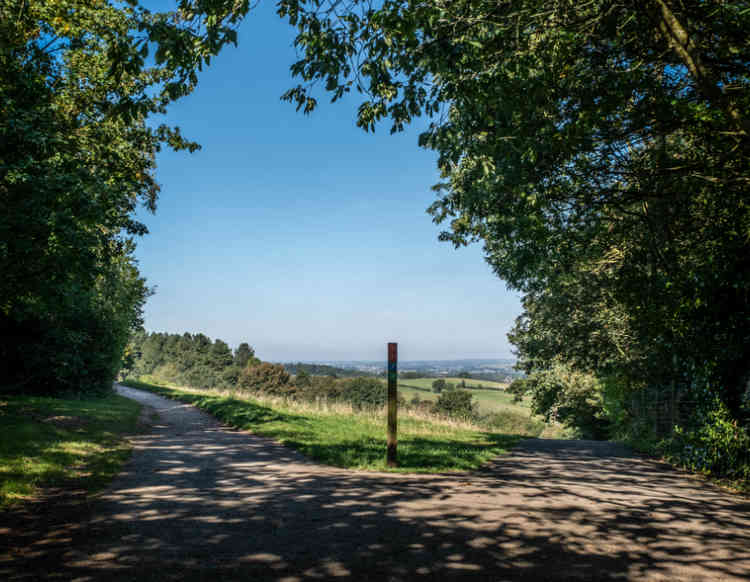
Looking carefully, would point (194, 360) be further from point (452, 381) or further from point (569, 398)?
point (569, 398)

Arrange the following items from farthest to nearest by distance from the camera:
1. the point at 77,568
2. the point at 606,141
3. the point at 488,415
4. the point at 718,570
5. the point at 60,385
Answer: the point at 488,415
the point at 60,385
the point at 606,141
the point at 718,570
the point at 77,568

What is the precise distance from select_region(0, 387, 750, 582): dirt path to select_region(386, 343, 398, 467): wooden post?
850mm

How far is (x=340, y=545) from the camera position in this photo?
3.69 meters

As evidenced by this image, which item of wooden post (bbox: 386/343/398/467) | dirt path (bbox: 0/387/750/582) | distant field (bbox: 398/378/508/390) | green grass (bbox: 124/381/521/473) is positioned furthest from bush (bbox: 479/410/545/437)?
dirt path (bbox: 0/387/750/582)

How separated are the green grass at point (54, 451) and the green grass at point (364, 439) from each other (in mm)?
3353

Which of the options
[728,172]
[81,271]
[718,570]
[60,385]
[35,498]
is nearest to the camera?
[718,570]

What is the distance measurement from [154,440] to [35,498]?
531 centimetres

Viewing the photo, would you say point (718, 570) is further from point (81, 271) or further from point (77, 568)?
point (81, 271)

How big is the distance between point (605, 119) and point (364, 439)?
26.6 feet

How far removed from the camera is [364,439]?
396 inches

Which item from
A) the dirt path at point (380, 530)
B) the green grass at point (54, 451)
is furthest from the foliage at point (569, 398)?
the green grass at point (54, 451)

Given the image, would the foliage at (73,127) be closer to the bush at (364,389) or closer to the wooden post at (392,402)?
the wooden post at (392,402)

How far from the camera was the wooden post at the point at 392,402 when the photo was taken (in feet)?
24.0

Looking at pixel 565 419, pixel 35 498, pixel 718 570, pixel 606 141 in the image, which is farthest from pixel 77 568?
pixel 565 419
